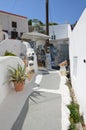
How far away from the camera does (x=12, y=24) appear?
89.0 feet

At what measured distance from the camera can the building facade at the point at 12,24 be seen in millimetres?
25483

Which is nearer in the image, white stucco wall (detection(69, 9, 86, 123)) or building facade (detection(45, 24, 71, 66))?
white stucco wall (detection(69, 9, 86, 123))

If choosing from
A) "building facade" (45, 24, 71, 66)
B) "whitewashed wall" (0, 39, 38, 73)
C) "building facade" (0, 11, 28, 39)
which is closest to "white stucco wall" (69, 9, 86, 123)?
"whitewashed wall" (0, 39, 38, 73)

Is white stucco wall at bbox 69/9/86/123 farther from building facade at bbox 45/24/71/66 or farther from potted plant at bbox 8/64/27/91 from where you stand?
building facade at bbox 45/24/71/66

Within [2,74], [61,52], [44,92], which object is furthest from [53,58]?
[2,74]

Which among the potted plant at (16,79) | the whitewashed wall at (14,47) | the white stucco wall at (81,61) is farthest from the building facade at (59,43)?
the potted plant at (16,79)

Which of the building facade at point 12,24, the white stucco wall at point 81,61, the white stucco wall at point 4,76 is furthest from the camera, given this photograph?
the building facade at point 12,24

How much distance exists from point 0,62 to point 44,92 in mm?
2524

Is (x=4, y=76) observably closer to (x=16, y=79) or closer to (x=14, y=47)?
(x=16, y=79)

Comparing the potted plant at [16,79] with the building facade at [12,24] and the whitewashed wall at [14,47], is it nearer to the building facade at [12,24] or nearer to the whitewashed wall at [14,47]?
the whitewashed wall at [14,47]

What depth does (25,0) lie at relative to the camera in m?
15.5

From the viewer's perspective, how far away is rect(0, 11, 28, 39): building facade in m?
25.5

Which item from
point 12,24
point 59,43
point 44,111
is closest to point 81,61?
point 44,111

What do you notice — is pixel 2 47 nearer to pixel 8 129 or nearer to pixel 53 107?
pixel 53 107
